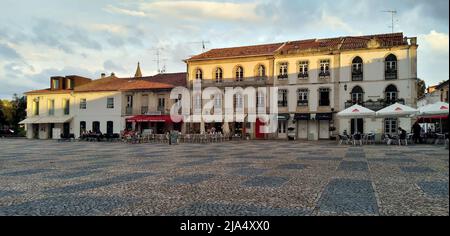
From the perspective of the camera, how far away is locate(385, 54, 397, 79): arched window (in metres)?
31.0

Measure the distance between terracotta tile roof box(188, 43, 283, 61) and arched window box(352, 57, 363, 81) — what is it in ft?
25.0

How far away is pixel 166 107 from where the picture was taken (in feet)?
125

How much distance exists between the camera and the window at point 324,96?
33.3 metres

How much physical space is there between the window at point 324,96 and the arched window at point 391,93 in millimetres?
4810

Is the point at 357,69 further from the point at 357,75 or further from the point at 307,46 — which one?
the point at 307,46

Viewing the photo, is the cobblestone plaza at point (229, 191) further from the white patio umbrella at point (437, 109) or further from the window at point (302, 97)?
the window at point (302, 97)

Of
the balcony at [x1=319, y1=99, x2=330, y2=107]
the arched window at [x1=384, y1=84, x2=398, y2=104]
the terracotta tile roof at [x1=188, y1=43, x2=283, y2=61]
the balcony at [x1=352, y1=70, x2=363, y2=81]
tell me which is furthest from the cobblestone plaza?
the terracotta tile roof at [x1=188, y1=43, x2=283, y2=61]

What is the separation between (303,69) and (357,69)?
4.73 m

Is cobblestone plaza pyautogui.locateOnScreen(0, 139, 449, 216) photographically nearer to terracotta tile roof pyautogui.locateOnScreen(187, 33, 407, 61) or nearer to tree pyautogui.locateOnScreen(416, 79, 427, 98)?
terracotta tile roof pyautogui.locateOnScreen(187, 33, 407, 61)

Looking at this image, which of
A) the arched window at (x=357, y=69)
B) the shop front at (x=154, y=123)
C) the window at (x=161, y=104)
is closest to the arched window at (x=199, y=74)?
the window at (x=161, y=104)

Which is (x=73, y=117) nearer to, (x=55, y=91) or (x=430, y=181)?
(x=55, y=91)

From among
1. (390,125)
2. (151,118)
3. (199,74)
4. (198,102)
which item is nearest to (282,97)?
(198,102)

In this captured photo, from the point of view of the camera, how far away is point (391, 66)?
31125 millimetres
